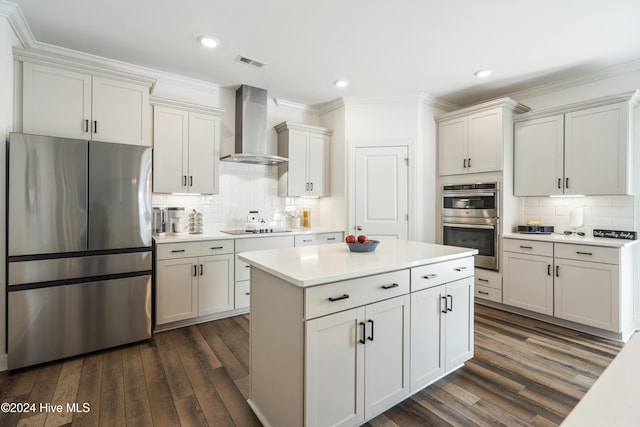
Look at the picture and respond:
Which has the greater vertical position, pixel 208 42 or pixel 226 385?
pixel 208 42

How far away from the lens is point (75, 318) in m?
2.52

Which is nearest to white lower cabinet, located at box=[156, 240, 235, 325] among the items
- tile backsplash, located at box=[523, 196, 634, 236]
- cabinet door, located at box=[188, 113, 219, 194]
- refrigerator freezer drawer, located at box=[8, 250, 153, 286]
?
refrigerator freezer drawer, located at box=[8, 250, 153, 286]

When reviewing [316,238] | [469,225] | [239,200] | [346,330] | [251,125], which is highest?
[251,125]

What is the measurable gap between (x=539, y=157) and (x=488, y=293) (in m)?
1.72

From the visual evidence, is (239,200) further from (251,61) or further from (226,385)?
(226,385)

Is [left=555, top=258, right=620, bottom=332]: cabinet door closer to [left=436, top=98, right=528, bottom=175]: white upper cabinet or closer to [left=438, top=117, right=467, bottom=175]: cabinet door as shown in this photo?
[left=436, top=98, right=528, bottom=175]: white upper cabinet

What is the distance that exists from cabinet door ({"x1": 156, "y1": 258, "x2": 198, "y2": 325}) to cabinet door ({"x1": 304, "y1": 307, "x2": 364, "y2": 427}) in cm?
209

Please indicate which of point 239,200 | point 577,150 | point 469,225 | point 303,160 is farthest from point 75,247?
point 577,150

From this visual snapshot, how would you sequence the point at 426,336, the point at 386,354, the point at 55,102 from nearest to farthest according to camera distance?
the point at 386,354
the point at 426,336
the point at 55,102

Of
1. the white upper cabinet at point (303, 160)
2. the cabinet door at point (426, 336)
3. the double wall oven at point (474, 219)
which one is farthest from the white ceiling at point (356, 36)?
the cabinet door at point (426, 336)

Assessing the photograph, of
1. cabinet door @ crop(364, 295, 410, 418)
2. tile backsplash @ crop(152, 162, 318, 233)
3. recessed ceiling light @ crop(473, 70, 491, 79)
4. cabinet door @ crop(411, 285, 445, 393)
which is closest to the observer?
cabinet door @ crop(364, 295, 410, 418)

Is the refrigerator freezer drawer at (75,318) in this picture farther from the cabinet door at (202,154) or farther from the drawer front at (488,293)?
the drawer front at (488,293)

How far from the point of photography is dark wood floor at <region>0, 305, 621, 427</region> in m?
1.85

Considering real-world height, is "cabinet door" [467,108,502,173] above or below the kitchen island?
above
